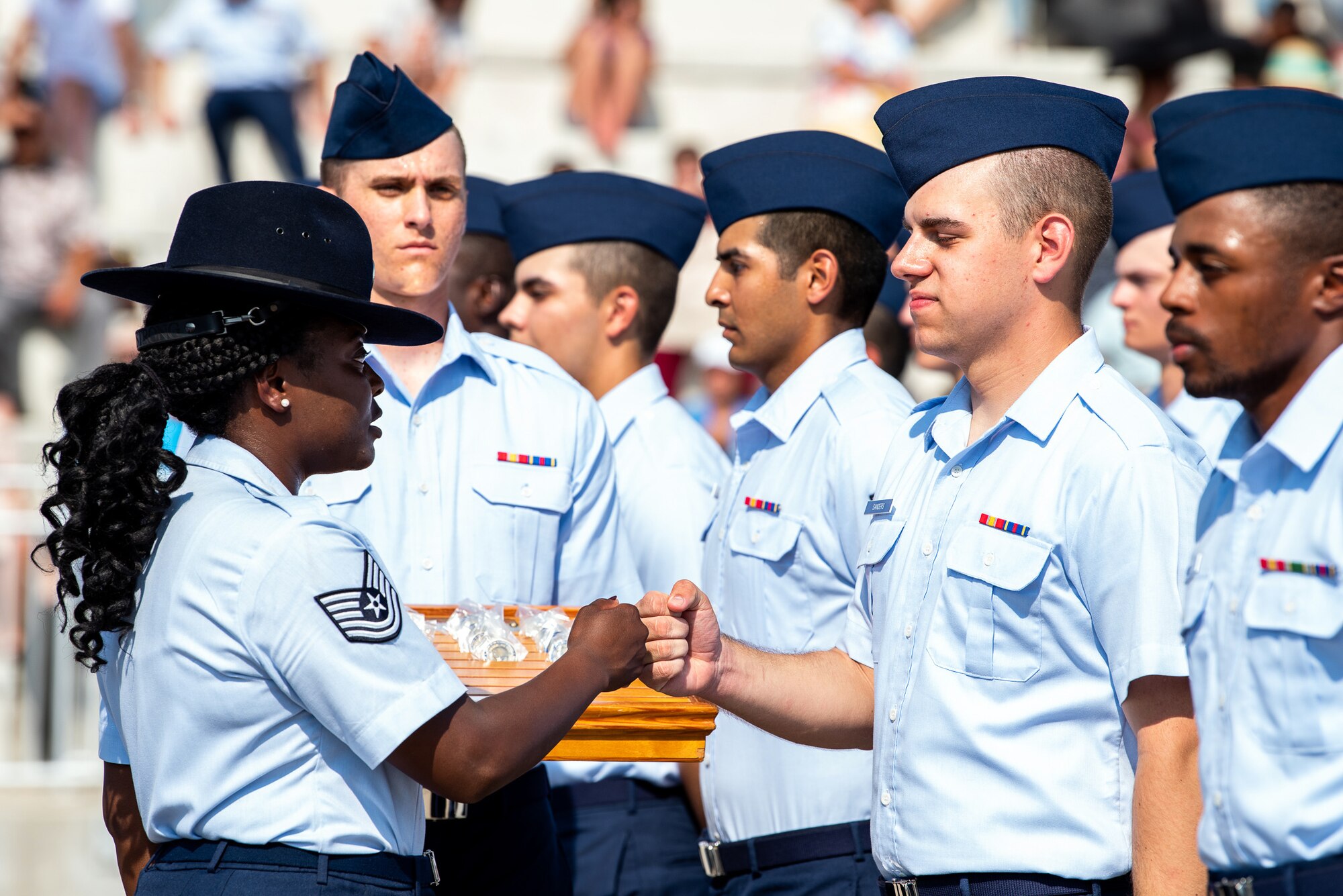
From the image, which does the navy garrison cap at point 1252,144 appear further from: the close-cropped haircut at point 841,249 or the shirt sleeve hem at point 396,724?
the close-cropped haircut at point 841,249

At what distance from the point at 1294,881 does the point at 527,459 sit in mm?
2242

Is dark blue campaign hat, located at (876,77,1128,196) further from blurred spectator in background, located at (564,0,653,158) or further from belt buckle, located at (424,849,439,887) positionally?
blurred spectator in background, located at (564,0,653,158)

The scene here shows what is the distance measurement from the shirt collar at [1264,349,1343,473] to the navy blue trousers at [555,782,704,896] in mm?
2374

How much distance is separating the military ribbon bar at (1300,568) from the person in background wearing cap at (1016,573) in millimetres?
311

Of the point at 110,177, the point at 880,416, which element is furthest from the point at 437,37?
the point at 880,416

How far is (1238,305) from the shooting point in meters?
2.19

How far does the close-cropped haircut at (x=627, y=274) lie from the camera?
16.8 feet

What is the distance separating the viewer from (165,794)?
8.00 ft

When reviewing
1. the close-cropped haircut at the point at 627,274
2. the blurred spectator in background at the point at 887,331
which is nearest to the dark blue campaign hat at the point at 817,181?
the close-cropped haircut at the point at 627,274

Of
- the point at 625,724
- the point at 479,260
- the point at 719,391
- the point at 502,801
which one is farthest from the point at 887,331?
the point at 719,391

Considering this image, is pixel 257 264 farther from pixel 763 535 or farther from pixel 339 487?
pixel 763 535

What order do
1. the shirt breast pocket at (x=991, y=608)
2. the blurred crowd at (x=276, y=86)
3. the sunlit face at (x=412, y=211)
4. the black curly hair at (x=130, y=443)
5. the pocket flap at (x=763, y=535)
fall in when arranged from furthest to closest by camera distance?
the blurred crowd at (x=276, y=86)
the sunlit face at (x=412, y=211)
the pocket flap at (x=763, y=535)
the shirt breast pocket at (x=991, y=608)
the black curly hair at (x=130, y=443)

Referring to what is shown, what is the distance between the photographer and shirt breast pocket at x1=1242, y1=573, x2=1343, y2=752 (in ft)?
6.70

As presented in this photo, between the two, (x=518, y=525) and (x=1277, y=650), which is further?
(x=518, y=525)
